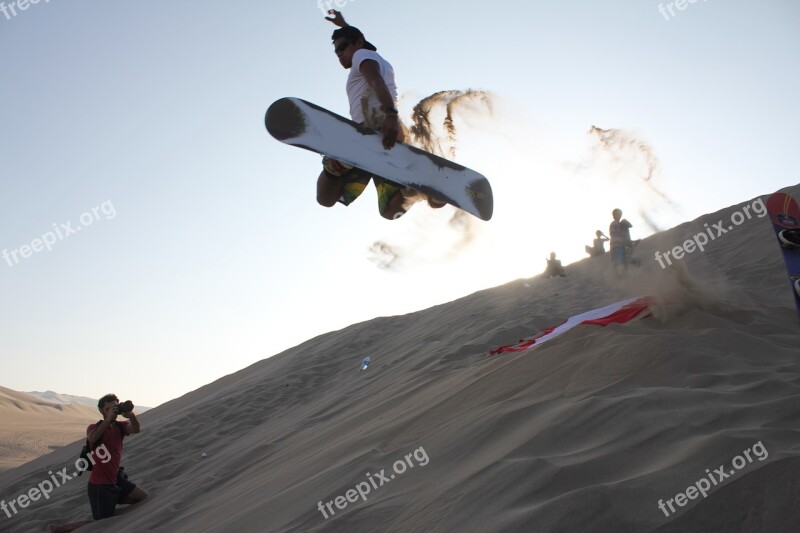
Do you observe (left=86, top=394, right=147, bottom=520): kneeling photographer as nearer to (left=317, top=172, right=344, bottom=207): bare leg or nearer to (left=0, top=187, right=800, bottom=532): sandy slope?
(left=0, top=187, right=800, bottom=532): sandy slope

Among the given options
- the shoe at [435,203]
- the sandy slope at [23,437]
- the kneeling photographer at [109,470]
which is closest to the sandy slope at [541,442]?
the kneeling photographer at [109,470]

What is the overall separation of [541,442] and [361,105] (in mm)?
2418

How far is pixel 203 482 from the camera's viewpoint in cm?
559

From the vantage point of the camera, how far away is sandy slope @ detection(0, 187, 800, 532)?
2.06 meters

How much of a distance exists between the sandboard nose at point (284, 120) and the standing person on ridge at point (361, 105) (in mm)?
254

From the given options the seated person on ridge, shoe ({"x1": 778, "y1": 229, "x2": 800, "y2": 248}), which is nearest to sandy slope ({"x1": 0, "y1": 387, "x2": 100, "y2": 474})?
the seated person on ridge

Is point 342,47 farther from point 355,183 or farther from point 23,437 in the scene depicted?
point 23,437

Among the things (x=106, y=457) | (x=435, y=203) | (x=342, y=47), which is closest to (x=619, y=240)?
(x=435, y=203)

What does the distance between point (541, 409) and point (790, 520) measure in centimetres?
147

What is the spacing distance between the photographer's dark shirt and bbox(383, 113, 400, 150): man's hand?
12.0 ft

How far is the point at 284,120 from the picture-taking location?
4.00 metres

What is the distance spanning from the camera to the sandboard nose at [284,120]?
396 cm

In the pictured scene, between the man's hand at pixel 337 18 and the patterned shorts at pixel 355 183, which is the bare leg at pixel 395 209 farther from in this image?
the man's hand at pixel 337 18

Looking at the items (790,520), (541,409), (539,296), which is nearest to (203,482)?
(541,409)
